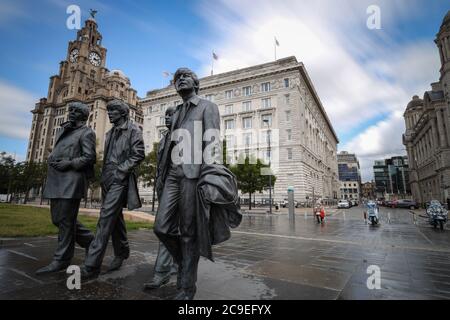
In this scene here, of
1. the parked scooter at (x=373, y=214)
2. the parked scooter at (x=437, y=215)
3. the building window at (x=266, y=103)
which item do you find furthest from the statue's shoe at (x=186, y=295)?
the building window at (x=266, y=103)

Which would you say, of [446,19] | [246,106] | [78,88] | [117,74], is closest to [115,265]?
[246,106]

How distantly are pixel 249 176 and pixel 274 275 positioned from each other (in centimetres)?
2818

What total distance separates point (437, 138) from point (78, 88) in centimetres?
8887

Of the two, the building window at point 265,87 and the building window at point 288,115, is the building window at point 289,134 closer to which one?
the building window at point 288,115

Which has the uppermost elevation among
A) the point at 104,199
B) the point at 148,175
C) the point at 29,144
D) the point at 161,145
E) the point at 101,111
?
the point at 101,111

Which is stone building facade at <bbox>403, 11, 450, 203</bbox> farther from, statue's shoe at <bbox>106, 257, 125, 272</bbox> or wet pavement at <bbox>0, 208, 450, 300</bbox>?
statue's shoe at <bbox>106, 257, 125, 272</bbox>

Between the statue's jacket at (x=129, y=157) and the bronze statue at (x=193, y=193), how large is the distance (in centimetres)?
90

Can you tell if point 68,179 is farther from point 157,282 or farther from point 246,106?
point 246,106

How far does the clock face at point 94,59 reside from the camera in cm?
7881

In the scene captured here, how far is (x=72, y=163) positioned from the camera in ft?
12.2

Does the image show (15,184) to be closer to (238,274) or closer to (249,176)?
(249,176)

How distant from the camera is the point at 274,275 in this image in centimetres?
381
